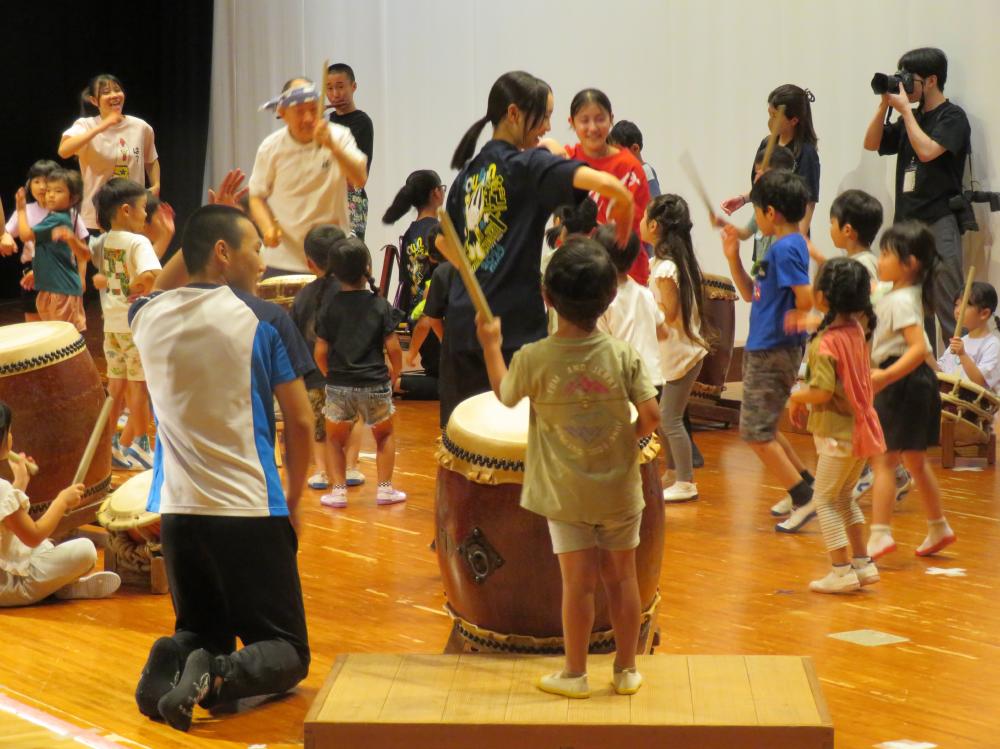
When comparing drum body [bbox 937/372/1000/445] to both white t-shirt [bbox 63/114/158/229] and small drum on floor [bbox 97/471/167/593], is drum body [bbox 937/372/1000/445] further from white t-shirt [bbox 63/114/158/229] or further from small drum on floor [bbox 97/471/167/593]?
white t-shirt [bbox 63/114/158/229]

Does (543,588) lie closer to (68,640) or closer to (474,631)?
(474,631)

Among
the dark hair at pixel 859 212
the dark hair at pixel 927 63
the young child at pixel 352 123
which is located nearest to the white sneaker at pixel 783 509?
the dark hair at pixel 859 212

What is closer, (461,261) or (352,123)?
(461,261)

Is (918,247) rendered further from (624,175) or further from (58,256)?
(58,256)

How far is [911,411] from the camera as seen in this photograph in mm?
4770

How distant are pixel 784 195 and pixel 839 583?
1.32m

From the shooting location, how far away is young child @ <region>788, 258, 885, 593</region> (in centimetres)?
432

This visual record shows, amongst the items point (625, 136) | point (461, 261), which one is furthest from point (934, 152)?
point (461, 261)

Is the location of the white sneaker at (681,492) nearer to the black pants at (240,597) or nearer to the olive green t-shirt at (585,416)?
the black pants at (240,597)

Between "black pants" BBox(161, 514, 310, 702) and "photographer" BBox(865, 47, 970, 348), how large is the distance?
4.15m

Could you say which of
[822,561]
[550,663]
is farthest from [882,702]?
[822,561]

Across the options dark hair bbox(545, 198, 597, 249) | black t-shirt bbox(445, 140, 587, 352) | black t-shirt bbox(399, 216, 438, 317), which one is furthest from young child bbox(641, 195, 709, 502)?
black t-shirt bbox(399, 216, 438, 317)

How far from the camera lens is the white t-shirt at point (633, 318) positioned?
4.91m

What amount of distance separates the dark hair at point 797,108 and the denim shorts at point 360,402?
2.50 metres
